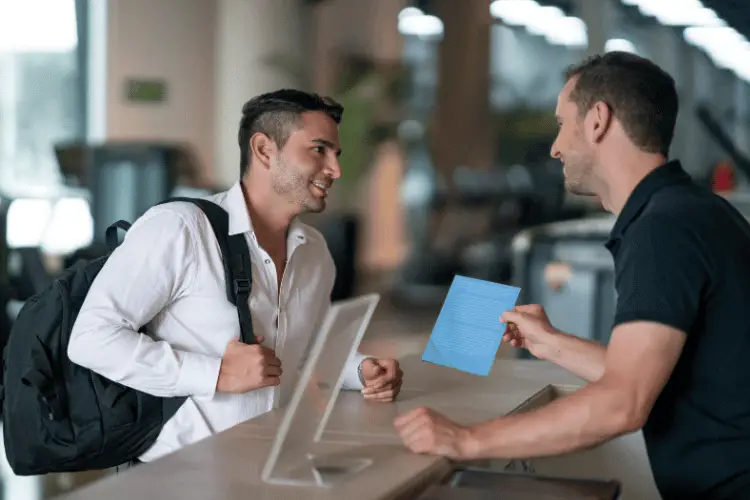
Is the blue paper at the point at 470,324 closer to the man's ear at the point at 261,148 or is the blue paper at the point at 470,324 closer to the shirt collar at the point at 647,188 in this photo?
the shirt collar at the point at 647,188

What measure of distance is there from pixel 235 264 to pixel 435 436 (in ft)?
2.90

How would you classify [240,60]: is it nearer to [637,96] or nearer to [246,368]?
[246,368]

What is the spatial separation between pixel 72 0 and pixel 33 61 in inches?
28.1

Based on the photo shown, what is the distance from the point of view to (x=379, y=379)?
2596 millimetres

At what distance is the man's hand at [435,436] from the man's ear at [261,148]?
113 centimetres

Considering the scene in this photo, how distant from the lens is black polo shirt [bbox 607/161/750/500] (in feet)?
6.32

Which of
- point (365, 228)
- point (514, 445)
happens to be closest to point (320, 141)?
point (514, 445)

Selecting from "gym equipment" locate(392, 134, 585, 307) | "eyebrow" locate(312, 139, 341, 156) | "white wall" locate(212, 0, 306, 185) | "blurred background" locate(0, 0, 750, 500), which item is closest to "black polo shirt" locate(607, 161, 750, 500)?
"eyebrow" locate(312, 139, 341, 156)

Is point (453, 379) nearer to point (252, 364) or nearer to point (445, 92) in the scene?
point (252, 364)

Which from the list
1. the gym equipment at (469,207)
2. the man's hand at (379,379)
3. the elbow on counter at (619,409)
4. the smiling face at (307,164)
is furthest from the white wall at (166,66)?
the elbow on counter at (619,409)

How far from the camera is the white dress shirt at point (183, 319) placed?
2465 millimetres

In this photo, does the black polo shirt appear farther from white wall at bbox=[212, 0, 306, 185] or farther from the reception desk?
white wall at bbox=[212, 0, 306, 185]

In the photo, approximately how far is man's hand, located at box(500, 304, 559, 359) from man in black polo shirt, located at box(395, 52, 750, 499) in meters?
0.32

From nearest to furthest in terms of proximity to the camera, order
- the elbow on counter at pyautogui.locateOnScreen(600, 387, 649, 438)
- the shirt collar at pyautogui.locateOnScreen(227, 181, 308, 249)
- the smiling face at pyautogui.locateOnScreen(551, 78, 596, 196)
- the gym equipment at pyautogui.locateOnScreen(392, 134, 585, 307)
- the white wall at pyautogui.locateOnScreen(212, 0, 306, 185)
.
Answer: the elbow on counter at pyautogui.locateOnScreen(600, 387, 649, 438), the smiling face at pyautogui.locateOnScreen(551, 78, 596, 196), the shirt collar at pyautogui.locateOnScreen(227, 181, 308, 249), the white wall at pyautogui.locateOnScreen(212, 0, 306, 185), the gym equipment at pyautogui.locateOnScreen(392, 134, 585, 307)
